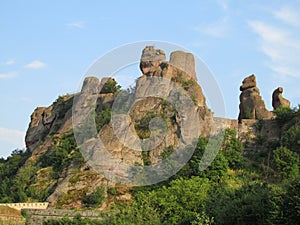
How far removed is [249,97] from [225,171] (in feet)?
49.0

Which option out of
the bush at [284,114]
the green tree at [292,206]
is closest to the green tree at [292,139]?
the bush at [284,114]

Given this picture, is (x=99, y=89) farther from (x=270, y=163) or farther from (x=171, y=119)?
(x=270, y=163)

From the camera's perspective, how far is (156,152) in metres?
58.4

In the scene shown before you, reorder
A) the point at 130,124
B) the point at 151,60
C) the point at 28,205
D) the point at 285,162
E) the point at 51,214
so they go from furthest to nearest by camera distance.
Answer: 1. the point at 151,60
2. the point at 130,124
3. the point at 285,162
4. the point at 28,205
5. the point at 51,214

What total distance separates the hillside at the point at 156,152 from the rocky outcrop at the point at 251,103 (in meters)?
0.10

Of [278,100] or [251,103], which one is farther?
[278,100]

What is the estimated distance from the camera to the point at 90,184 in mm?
53656

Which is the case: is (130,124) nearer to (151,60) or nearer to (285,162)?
(151,60)

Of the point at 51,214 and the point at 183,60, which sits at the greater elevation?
the point at 183,60

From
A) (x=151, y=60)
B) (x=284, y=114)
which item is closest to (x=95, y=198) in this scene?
(x=284, y=114)

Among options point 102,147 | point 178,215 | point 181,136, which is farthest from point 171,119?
point 178,215

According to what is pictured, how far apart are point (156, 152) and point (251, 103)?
13.4 meters

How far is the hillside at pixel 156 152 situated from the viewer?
45719 mm

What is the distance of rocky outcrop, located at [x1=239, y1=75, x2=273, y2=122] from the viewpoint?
65375mm
